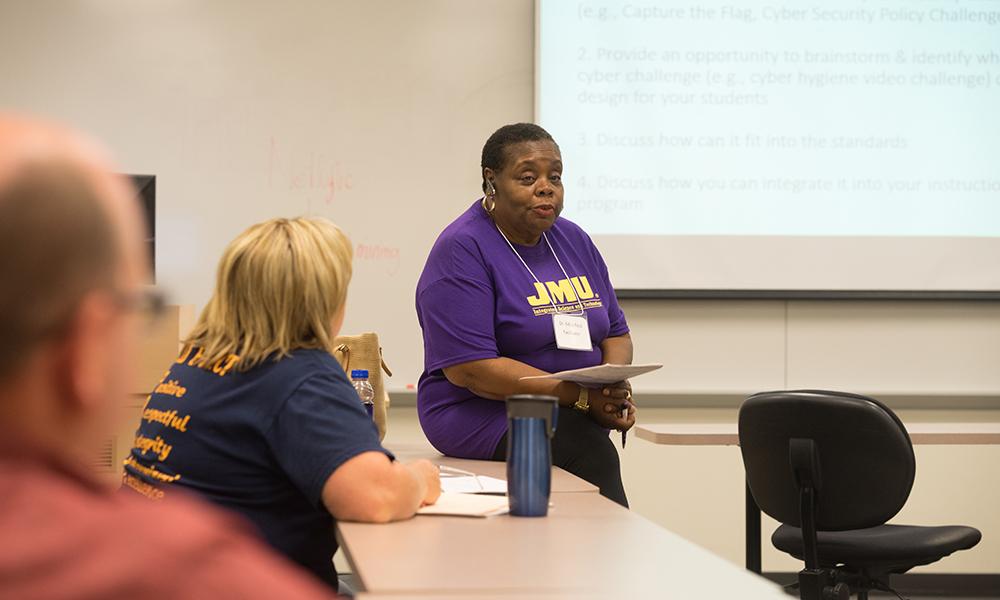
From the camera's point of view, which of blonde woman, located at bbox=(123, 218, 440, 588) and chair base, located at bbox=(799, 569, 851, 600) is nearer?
blonde woman, located at bbox=(123, 218, 440, 588)

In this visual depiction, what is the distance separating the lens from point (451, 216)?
175 inches

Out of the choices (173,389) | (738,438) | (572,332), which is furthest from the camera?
(738,438)

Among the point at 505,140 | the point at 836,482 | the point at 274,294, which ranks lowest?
the point at 836,482

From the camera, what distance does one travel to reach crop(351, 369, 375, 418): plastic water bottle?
8.80 ft

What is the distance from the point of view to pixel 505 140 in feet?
9.39

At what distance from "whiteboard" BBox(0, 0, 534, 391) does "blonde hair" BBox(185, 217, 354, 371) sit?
8.41 feet

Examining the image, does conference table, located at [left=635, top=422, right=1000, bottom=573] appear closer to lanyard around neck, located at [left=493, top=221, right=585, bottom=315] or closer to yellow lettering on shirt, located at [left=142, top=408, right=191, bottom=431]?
lanyard around neck, located at [left=493, top=221, right=585, bottom=315]

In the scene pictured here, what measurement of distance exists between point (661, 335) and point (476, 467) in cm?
208

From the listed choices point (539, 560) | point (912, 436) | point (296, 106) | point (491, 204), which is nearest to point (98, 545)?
point (539, 560)

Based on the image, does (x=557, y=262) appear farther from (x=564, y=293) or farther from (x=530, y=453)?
(x=530, y=453)

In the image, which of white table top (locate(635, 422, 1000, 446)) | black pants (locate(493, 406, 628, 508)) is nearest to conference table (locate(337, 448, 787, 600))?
black pants (locate(493, 406, 628, 508))

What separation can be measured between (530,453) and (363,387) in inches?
36.1

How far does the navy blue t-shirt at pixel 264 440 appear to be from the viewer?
5.62 ft

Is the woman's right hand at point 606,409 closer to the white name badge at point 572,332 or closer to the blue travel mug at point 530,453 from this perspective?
the white name badge at point 572,332
